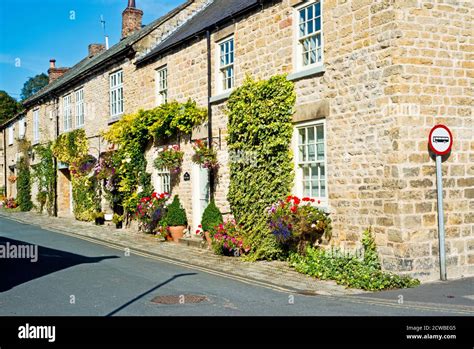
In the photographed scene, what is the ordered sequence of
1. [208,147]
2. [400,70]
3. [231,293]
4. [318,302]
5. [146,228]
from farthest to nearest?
[146,228] → [208,147] → [400,70] → [231,293] → [318,302]

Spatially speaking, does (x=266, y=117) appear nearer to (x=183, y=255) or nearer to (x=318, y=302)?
(x=183, y=255)

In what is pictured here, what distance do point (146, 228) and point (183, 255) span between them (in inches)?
202

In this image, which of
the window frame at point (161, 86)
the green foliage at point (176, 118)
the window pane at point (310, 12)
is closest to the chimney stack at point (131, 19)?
the window frame at point (161, 86)

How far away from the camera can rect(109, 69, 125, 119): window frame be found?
2155 cm

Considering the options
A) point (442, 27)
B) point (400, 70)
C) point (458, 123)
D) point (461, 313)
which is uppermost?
point (442, 27)

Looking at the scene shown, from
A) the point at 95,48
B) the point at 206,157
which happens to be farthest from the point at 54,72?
the point at 206,157

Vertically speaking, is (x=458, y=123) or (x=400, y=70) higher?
(x=400, y=70)

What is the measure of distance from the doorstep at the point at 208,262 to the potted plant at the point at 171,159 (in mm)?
2327

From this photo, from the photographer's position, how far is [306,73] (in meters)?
12.0

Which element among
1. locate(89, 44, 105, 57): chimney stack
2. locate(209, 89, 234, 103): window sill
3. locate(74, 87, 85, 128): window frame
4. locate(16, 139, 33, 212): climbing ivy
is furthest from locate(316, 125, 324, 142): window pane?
locate(16, 139, 33, 212): climbing ivy

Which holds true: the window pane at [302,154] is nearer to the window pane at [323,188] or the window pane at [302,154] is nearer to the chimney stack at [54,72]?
the window pane at [323,188]

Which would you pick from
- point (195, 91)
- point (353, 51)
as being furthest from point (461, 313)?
point (195, 91)

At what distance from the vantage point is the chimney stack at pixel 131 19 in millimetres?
25859

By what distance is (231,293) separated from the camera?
9.15 metres
